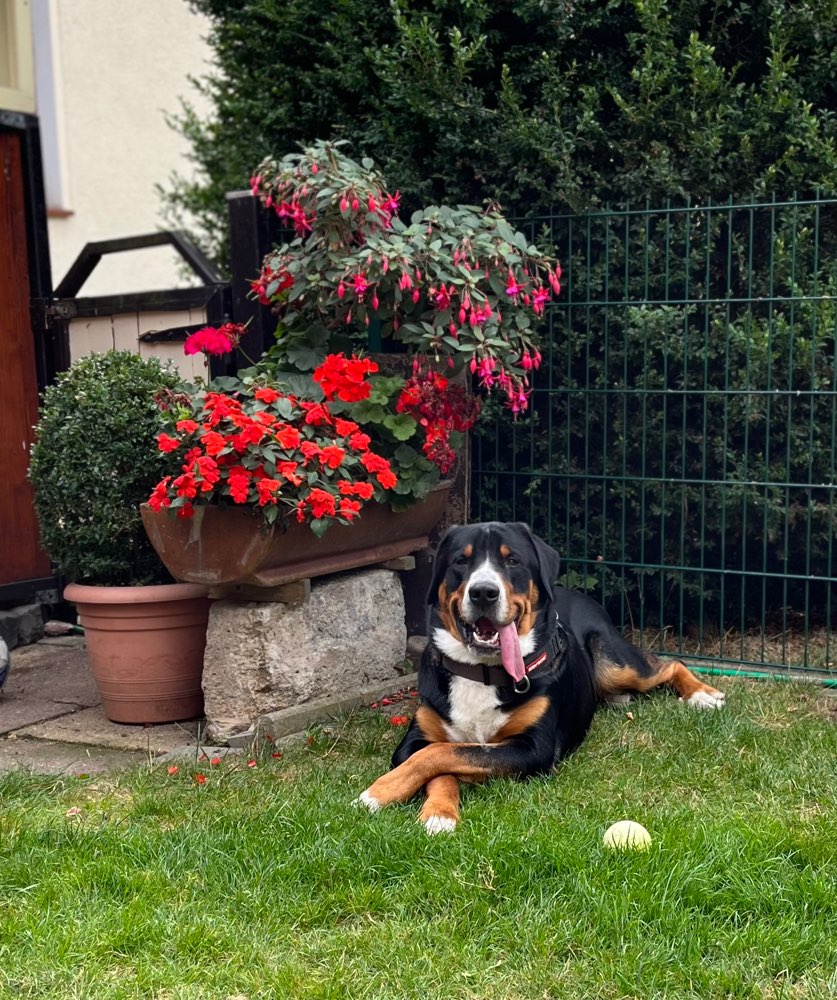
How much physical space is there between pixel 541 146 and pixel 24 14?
311cm

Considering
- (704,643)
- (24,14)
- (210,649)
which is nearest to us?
(210,649)

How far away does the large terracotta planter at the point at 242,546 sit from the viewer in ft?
13.9

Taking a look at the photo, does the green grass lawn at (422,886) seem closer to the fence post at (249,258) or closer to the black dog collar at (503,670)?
the black dog collar at (503,670)

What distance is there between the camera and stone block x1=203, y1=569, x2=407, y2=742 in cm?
438

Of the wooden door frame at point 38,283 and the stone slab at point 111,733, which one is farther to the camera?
the wooden door frame at point 38,283

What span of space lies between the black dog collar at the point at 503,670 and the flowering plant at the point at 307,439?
2.35ft

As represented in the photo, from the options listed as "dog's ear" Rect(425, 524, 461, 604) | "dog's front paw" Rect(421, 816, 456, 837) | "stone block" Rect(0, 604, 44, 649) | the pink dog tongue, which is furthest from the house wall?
"dog's front paw" Rect(421, 816, 456, 837)

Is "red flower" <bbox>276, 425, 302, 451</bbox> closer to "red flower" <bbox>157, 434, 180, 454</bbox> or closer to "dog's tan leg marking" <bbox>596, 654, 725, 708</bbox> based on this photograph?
"red flower" <bbox>157, 434, 180, 454</bbox>

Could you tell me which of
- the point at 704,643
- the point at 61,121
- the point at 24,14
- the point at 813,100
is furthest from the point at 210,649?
the point at 61,121

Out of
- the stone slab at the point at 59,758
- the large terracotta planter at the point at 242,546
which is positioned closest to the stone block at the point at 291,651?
the large terracotta planter at the point at 242,546

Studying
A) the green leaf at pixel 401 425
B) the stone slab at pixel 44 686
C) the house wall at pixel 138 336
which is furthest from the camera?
the house wall at pixel 138 336

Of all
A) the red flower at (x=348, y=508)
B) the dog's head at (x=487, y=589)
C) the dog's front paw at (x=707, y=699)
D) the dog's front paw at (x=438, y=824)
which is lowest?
the dog's front paw at (x=707, y=699)

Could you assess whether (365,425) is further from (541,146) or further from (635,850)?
(635,850)

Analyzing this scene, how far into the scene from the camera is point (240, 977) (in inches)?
98.0
